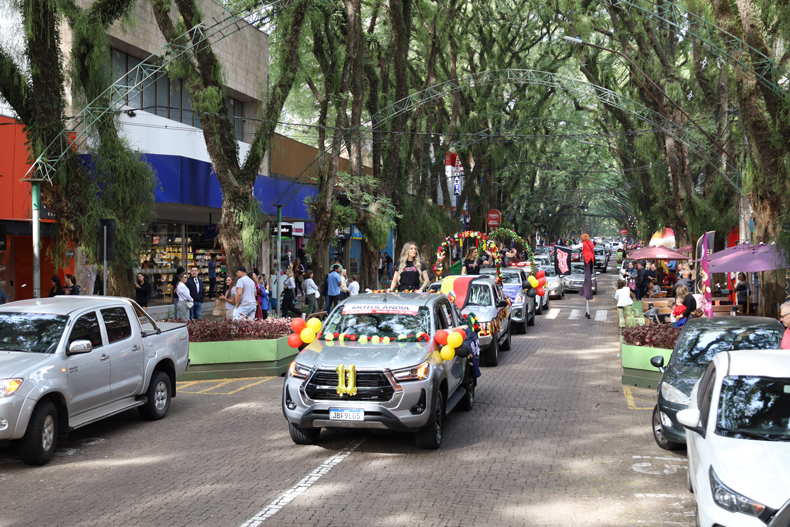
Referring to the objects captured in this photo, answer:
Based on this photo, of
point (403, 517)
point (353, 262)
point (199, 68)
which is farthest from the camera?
point (353, 262)

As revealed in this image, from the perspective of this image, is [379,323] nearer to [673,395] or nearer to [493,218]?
[673,395]

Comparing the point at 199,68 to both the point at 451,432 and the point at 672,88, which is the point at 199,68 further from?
the point at 672,88

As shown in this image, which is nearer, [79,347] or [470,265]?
[79,347]

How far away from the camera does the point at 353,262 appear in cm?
4544

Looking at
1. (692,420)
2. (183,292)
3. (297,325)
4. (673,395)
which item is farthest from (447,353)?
(183,292)

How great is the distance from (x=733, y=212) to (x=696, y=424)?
23.4m

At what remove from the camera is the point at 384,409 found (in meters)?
8.24

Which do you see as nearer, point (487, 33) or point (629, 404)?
point (629, 404)

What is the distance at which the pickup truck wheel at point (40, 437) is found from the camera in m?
7.98

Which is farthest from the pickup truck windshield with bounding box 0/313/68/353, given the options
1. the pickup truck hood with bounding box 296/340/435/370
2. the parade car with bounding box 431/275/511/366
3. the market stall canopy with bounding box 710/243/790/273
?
the market stall canopy with bounding box 710/243/790/273

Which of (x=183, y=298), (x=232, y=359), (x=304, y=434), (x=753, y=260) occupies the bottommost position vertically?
(x=304, y=434)

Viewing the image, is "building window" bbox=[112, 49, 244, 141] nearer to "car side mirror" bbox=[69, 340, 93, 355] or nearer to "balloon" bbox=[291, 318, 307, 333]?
"balloon" bbox=[291, 318, 307, 333]

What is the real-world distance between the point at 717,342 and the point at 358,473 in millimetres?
4795

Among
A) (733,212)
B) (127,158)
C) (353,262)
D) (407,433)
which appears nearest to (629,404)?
(407,433)
